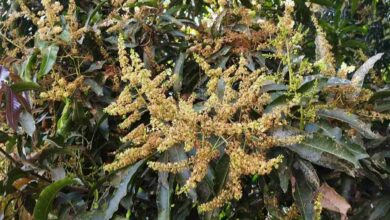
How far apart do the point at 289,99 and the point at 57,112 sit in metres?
0.74

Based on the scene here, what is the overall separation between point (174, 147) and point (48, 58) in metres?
0.48

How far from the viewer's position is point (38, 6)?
2.22 metres

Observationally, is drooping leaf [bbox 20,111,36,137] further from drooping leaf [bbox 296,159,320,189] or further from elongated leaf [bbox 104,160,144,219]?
drooping leaf [bbox 296,159,320,189]

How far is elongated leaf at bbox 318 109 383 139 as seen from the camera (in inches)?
50.9

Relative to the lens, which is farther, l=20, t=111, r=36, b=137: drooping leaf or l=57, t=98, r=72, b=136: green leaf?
l=57, t=98, r=72, b=136: green leaf

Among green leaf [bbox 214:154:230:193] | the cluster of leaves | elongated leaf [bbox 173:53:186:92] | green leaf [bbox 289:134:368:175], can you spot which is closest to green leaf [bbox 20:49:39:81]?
the cluster of leaves

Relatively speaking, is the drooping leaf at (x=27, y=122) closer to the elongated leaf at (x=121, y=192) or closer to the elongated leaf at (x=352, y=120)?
the elongated leaf at (x=121, y=192)

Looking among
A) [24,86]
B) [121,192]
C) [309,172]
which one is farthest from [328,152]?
[24,86]

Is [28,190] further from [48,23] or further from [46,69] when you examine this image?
[48,23]

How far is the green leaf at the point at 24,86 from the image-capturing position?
142 cm

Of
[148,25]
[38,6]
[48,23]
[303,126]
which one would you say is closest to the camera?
[303,126]

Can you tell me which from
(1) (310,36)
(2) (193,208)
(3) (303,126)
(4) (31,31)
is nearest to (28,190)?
(2) (193,208)

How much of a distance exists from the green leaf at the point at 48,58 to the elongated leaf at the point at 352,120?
0.74 m

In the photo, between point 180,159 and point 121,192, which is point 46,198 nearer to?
point 121,192
